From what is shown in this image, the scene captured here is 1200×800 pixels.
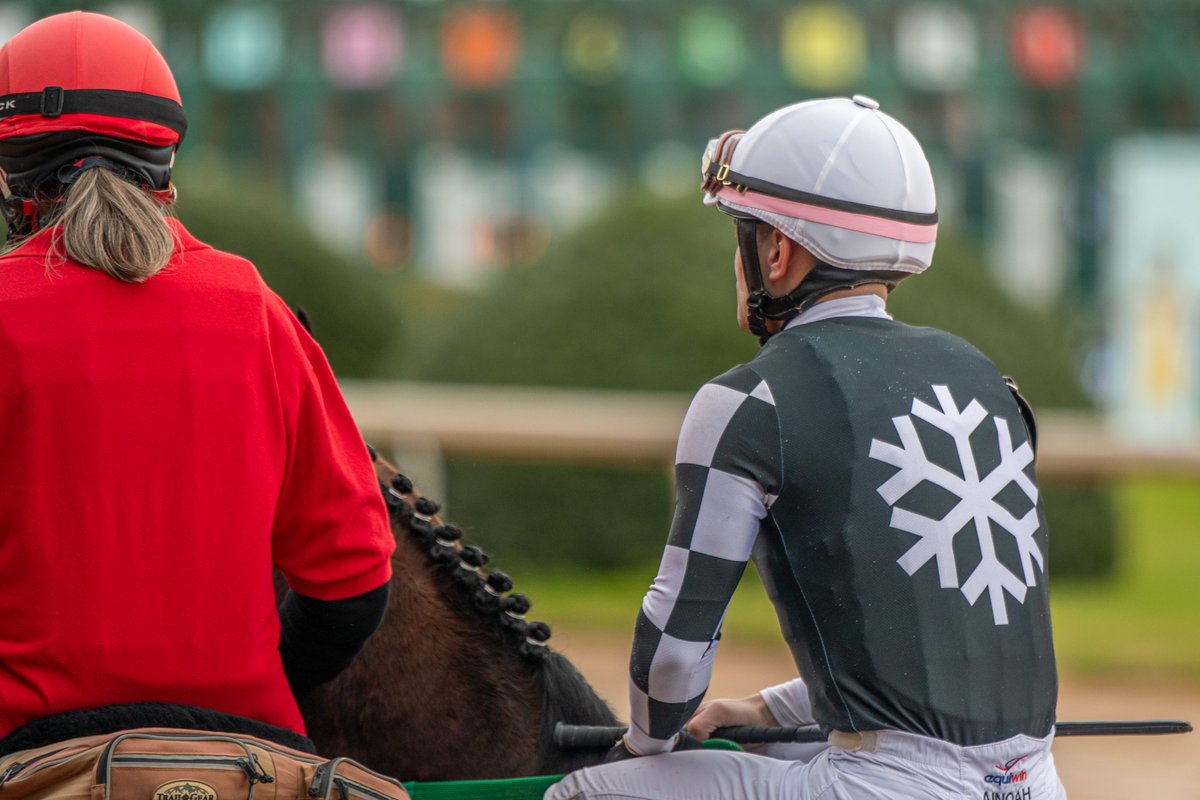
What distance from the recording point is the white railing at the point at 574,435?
8.19m

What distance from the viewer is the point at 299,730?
2.12 m

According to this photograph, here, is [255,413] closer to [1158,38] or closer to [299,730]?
[299,730]

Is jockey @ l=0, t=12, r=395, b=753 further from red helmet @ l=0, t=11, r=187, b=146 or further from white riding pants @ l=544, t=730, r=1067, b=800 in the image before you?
white riding pants @ l=544, t=730, r=1067, b=800

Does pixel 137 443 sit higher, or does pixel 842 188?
pixel 842 188

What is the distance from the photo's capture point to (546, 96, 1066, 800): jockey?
2115mm

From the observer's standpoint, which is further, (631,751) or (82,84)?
(631,751)

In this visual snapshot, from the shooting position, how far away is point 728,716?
2488 millimetres

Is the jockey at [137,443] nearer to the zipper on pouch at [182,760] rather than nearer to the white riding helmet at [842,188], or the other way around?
the zipper on pouch at [182,760]

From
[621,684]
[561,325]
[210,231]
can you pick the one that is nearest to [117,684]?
[621,684]

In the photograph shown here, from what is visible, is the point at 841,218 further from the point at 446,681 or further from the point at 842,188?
the point at 446,681

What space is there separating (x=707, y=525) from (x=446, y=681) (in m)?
0.56

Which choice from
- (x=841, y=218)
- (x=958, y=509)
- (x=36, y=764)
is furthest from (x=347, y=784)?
(x=841, y=218)

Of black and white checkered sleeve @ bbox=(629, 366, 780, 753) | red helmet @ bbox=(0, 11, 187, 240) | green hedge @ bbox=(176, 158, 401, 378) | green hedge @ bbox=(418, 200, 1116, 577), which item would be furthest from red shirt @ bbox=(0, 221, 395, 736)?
green hedge @ bbox=(176, 158, 401, 378)

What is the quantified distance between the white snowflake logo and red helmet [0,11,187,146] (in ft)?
3.72
